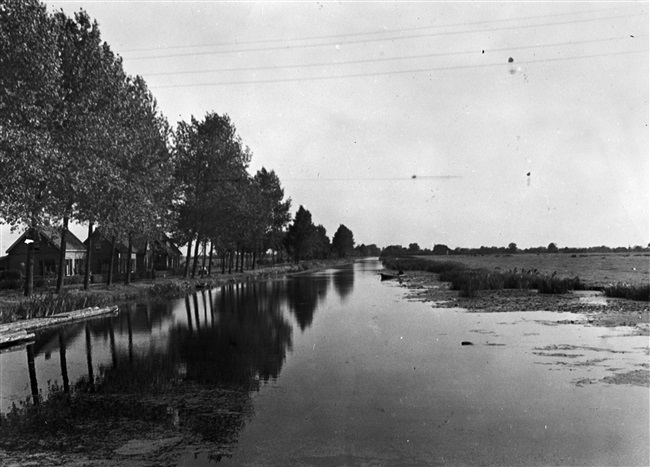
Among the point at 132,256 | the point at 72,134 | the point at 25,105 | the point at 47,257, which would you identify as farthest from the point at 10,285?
the point at 132,256

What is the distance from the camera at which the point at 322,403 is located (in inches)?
394

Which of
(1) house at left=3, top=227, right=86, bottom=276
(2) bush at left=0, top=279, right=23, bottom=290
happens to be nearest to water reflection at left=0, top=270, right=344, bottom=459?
(2) bush at left=0, top=279, right=23, bottom=290

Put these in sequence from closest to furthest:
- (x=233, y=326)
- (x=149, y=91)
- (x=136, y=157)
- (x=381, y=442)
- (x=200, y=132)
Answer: (x=381, y=442) < (x=233, y=326) < (x=136, y=157) < (x=149, y=91) < (x=200, y=132)

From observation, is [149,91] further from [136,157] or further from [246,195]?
[246,195]

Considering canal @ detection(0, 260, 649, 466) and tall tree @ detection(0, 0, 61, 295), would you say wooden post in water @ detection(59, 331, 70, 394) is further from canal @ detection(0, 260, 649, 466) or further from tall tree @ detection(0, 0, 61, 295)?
tall tree @ detection(0, 0, 61, 295)

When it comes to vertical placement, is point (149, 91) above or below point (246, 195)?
above

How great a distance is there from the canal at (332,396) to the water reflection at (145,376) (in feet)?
0.17

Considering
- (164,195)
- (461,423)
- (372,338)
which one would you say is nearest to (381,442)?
(461,423)

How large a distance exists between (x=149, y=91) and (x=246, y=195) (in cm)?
1898

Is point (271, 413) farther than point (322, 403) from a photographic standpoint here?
No

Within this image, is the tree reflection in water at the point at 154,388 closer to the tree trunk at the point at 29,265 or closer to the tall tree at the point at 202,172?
the tree trunk at the point at 29,265

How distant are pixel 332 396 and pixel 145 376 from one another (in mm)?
4725

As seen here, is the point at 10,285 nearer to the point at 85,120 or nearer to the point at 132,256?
the point at 85,120

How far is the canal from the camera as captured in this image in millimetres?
7590
